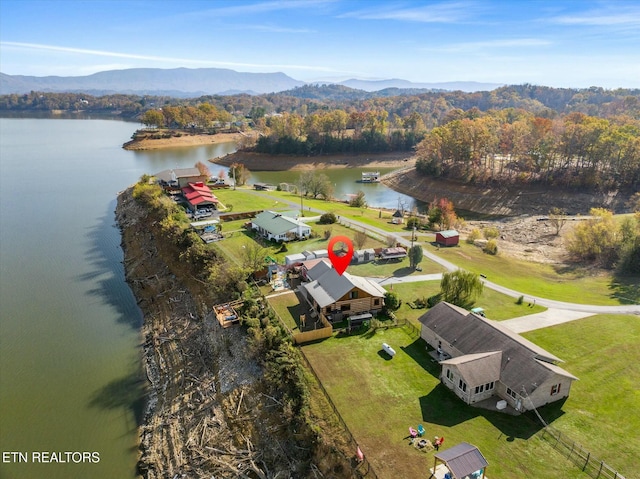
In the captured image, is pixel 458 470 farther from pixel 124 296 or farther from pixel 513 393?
pixel 124 296

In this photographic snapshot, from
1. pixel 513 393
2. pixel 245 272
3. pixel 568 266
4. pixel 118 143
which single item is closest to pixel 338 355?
pixel 513 393

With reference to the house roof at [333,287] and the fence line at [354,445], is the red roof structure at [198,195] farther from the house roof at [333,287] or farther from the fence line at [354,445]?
the fence line at [354,445]

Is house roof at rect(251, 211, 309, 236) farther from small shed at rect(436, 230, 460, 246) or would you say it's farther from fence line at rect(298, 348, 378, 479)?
fence line at rect(298, 348, 378, 479)

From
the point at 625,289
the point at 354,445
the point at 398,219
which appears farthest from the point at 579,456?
the point at 398,219


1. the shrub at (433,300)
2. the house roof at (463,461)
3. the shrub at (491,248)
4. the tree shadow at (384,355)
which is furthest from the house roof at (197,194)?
the house roof at (463,461)

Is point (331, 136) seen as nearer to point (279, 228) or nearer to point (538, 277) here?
point (279, 228)

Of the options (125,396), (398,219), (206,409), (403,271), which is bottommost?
(125,396)
